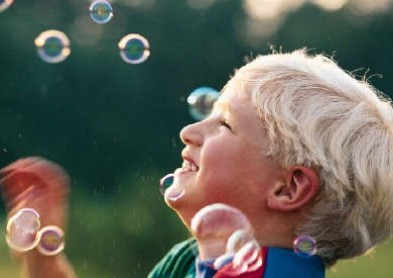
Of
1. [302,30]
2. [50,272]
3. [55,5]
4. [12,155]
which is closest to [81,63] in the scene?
[55,5]

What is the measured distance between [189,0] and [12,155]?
4159mm

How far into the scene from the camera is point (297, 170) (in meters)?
2.72

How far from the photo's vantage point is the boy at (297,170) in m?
2.70

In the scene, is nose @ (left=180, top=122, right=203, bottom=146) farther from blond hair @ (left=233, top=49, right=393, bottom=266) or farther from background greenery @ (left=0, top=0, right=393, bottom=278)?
background greenery @ (left=0, top=0, right=393, bottom=278)

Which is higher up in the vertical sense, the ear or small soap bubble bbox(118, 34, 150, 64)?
small soap bubble bbox(118, 34, 150, 64)

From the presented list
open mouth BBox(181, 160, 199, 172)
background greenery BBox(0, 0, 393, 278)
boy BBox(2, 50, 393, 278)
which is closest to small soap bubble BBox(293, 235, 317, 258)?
boy BBox(2, 50, 393, 278)

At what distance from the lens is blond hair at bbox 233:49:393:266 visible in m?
2.69

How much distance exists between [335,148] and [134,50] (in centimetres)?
100

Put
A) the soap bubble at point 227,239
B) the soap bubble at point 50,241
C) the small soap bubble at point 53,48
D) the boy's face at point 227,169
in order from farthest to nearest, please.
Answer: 1. the small soap bubble at point 53,48
2. the soap bubble at point 50,241
3. the boy's face at point 227,169
4. the soap bubble at point 227,239

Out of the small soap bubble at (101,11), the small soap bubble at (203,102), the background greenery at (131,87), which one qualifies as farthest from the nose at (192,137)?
the background greenery at (131,87)

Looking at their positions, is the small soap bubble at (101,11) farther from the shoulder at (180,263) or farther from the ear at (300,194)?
the ear at (300,194)

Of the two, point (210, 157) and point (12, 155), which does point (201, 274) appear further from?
point (12, 155)

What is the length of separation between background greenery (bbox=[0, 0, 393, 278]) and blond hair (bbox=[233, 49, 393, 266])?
17.8ft

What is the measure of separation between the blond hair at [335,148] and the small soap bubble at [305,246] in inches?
1.3
